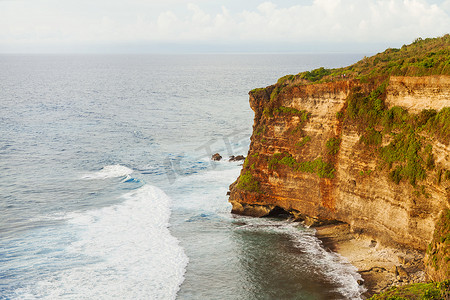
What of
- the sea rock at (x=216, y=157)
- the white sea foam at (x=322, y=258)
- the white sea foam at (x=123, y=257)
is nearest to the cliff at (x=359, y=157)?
the white sea foam at (x=322, y=258)

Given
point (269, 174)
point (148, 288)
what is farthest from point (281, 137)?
point (148, 288)

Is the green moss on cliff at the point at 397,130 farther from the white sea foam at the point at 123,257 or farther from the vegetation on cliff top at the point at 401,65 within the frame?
the white sea foam at the point at 123,257

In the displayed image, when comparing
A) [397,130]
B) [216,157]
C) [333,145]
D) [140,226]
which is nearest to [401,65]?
[397,130]

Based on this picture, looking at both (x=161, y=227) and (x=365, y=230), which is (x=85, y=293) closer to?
(x=161, y=227)

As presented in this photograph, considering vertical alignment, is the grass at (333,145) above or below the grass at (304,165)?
above

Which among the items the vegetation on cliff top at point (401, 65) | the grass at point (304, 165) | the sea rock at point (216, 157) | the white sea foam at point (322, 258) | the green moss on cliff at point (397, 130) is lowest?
the white sea foam at point (322, 258)

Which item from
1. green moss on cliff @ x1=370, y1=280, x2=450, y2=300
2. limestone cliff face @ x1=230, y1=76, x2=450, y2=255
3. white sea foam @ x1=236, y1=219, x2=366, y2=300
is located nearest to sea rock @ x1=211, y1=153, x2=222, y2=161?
limestone cliff face @ x1=230, y1=76, x2=450, y2=255

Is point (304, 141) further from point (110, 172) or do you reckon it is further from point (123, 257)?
point (110, 172)
